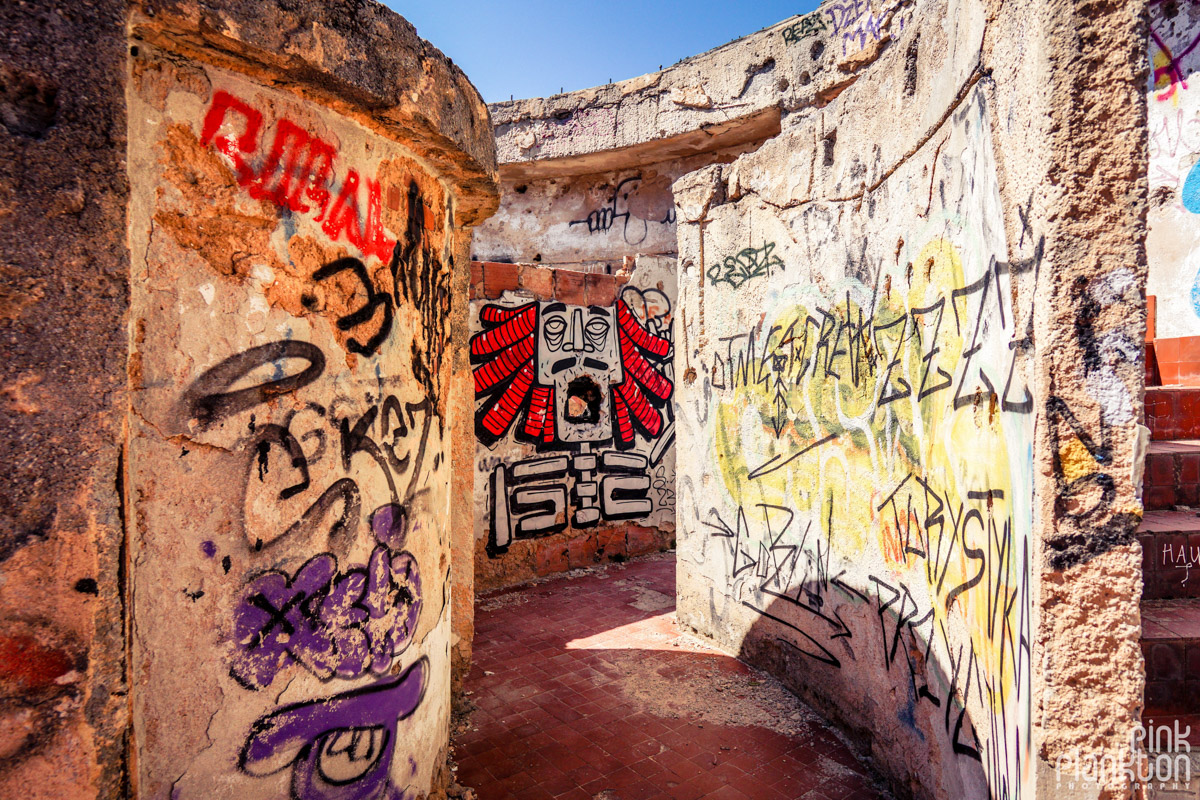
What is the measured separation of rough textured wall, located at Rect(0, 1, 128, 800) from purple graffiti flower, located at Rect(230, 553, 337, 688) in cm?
33

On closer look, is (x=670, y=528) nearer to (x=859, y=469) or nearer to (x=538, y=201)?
(x=859, y=469)

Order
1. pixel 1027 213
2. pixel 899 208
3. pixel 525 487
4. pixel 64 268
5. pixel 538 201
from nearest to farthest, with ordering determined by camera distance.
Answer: pixel 64 268
pixel 1027 213
pixel 899 208
pixel 525 487
pixel 538 201

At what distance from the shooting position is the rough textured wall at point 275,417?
1671 mm

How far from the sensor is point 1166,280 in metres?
5.57

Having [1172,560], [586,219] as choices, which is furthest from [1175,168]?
[586,219]

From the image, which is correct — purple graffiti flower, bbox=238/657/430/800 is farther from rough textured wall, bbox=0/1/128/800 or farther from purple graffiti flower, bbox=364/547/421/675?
rough textured wall, bbox=0/1/128/800

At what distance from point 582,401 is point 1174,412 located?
498 centimetres

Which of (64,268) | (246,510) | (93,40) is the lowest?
(246,510)

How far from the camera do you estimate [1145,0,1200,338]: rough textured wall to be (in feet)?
17.7

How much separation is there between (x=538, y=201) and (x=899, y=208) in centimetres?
991

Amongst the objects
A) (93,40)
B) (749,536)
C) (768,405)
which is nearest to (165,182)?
(93,40)

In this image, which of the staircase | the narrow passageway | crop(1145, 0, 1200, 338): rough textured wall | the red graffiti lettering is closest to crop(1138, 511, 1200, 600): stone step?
the staircase

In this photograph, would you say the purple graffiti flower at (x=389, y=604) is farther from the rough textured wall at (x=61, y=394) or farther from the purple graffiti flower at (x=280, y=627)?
the rough textured wall at (x=61, y=394)

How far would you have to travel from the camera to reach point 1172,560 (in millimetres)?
2594
